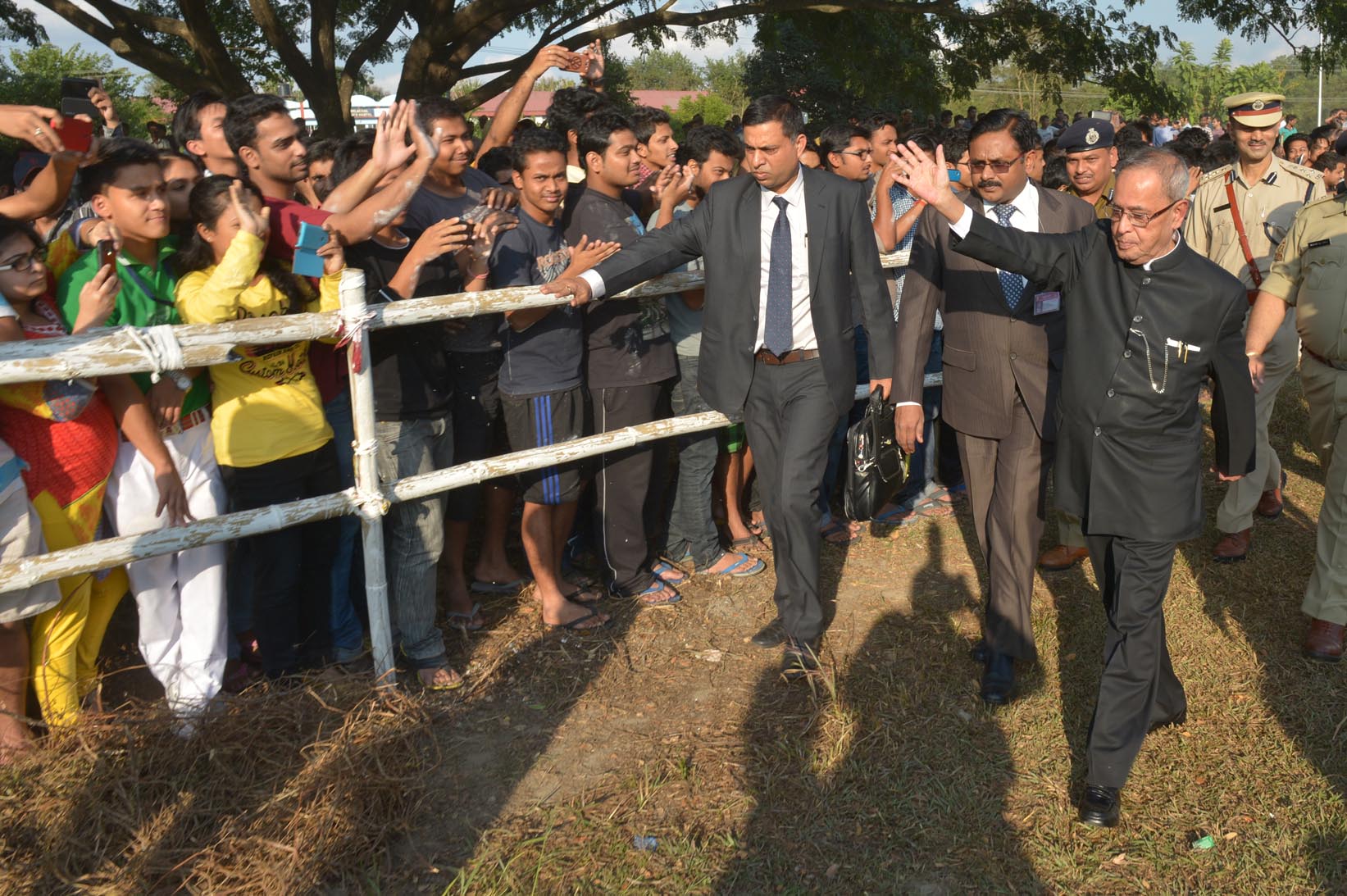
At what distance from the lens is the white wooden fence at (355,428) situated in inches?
108

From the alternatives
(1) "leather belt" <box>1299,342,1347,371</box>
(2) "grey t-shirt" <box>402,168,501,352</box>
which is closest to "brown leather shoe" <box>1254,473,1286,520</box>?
(1) "leather belt" <box>1299,342,1347,371</box>

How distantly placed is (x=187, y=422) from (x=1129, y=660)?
2949 mm

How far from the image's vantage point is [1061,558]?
4.97 meters

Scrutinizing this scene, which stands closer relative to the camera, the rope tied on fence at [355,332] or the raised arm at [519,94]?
the rope tied on fence at [355,332]

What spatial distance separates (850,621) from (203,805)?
2.48 m

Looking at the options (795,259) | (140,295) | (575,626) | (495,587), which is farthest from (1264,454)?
(140,295)

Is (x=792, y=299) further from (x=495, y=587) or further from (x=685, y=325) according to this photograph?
(x=495, y=587)

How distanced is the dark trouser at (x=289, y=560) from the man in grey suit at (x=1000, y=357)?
2108 mm

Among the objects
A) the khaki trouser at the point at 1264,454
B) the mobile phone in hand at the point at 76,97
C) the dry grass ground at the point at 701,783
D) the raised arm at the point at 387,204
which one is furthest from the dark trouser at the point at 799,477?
the mobile phone in hand at the point at 76,97

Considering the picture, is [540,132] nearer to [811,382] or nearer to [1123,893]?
[811,382]

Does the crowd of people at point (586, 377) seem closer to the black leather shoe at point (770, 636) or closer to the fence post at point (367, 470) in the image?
the black leather shoe at point (770, 636)

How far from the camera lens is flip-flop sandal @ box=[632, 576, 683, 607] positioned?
4504 millimetres

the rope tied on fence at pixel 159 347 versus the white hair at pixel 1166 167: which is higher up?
the white hair at pixel 1166 167

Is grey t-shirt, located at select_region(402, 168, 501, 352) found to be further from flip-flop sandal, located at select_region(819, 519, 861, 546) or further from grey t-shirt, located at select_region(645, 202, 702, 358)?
flip-flop sandal, located at select_region(819, 519, 861, 546)
